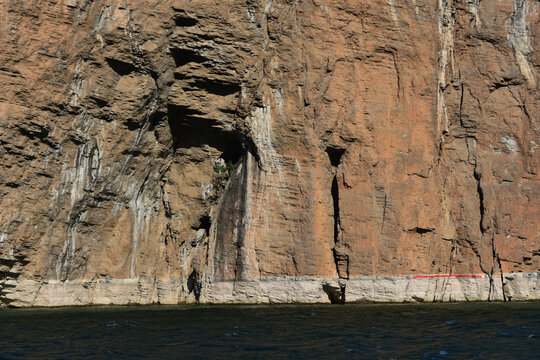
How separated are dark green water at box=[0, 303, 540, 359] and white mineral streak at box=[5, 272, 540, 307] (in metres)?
1.10

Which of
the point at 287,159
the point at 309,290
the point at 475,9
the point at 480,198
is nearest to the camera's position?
the point at 309,290

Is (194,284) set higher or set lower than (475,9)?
lower

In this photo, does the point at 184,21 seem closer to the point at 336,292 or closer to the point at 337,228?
the point at 337,228

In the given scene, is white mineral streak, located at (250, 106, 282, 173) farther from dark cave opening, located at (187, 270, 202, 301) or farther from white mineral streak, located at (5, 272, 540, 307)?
dark cave opening, located at (187, 270, 202, 301)

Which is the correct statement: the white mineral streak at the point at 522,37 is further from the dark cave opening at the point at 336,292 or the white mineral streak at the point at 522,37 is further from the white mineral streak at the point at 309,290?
the dark cave opening at the point at 336,292

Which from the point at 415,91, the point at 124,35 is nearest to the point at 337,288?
the point at 415,91

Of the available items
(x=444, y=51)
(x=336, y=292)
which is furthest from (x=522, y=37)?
(x=336, y=292)

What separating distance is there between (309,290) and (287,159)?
4482 mm

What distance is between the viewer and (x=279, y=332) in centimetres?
1666

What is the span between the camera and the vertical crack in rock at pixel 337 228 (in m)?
23.8

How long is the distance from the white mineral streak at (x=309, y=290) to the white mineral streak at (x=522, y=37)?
23.8 feet

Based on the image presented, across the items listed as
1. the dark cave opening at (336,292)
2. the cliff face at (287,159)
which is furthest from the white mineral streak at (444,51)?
the dark cave opening at (336,292)

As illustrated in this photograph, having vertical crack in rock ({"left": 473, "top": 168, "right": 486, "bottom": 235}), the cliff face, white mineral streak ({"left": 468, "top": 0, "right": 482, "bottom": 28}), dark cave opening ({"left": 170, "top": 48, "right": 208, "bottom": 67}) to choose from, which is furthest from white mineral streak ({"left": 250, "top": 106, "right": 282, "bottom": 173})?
white mineral streak ({"left": 468, "top": 0, "right": 482, "bottom": 28})

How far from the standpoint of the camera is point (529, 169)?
25.1 meters
